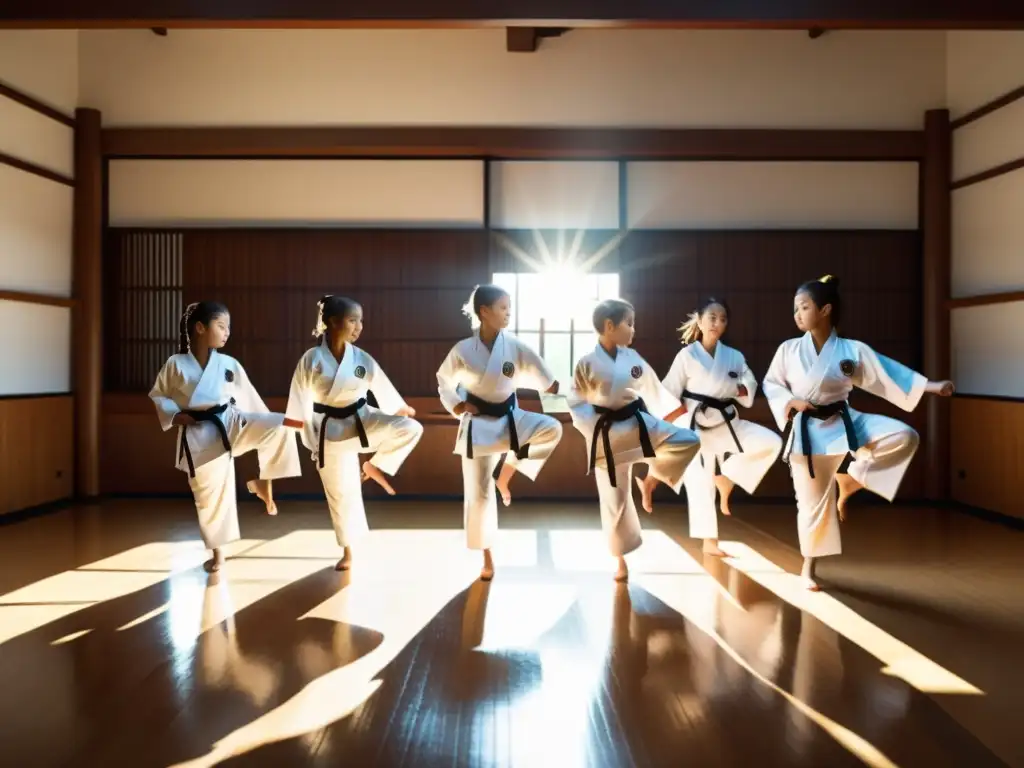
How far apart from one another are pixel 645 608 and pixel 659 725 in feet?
4.15

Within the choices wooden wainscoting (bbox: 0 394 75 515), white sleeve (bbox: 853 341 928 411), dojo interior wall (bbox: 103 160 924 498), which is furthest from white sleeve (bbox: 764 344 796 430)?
wooden wainscoting (bbox: 0 394 75 515)

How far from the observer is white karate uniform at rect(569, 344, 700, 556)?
3.91m

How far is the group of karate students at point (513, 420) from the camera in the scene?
3.82m

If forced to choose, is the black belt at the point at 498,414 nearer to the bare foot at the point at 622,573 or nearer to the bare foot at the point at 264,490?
the bare foot at the point at 622,573

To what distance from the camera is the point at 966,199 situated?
6.30 meters

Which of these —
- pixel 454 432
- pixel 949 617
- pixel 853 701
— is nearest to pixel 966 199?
pixel 949 617

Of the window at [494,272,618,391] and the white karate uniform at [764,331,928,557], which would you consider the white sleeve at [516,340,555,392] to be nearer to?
the white karate uniform at [764,331,928,557]

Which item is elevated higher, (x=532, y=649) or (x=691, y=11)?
(x=691, y=11)

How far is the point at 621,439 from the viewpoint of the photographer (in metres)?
3.90

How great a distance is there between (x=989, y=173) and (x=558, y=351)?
144 inches

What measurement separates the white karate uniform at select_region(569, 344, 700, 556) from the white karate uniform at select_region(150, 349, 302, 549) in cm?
166

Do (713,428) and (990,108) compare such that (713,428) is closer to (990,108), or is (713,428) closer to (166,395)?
(166,395)

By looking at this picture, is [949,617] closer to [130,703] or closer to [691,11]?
[691,11]

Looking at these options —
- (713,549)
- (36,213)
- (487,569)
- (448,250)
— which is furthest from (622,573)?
(36,213)
